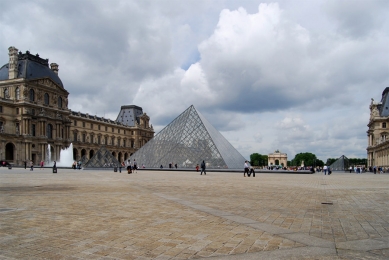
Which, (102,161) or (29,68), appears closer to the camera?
(102,161)

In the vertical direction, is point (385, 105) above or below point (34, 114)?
above

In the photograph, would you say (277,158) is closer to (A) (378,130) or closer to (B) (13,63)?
(A) (378,130)

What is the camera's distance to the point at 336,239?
14.7 feet

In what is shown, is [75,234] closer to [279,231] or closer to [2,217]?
[2,217]

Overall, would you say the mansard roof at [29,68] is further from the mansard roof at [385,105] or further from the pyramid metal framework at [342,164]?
the mansard roof at [385,105]

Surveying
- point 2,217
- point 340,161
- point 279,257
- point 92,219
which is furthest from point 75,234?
point 340,161

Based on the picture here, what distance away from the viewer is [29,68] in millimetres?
59562

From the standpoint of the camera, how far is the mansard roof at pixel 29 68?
58.8 m

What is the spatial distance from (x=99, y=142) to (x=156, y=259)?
80.6m

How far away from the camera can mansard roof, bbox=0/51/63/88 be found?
193ft

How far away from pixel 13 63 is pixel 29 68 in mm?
2536

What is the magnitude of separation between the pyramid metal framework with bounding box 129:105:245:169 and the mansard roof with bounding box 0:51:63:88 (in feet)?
99.2

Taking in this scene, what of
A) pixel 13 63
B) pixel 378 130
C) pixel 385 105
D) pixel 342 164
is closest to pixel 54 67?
pixel 13 63

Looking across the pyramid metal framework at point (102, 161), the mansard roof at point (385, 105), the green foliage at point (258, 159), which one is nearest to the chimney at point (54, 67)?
the pyramid metal framework at point (102, 161)
